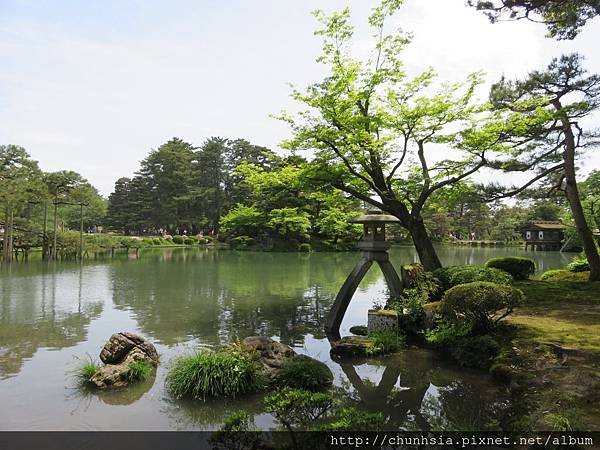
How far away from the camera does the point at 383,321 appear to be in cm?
752

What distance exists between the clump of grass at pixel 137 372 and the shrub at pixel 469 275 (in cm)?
610

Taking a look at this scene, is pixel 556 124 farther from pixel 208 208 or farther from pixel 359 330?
pixel 208 208

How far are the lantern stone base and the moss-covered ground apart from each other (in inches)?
75.4

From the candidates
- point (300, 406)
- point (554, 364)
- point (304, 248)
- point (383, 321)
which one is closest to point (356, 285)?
point (383, 321)

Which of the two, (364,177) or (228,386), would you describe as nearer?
(228,386)

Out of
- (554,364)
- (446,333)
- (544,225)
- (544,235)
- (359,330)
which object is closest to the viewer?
(554,364)

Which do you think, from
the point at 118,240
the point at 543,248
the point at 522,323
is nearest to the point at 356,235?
the point at 118,240

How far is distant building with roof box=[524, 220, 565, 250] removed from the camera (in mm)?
44812

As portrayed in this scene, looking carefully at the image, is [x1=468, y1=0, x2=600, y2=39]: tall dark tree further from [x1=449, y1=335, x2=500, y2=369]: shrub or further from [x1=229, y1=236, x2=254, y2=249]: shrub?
[x1=229, y1=236, x2=254, y2=249]: shrub

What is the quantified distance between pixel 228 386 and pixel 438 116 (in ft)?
23.4

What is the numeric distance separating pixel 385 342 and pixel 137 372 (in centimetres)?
395

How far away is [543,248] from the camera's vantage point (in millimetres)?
46656

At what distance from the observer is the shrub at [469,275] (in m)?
7.98

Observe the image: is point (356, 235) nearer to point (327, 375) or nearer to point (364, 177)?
point (364, 177)
